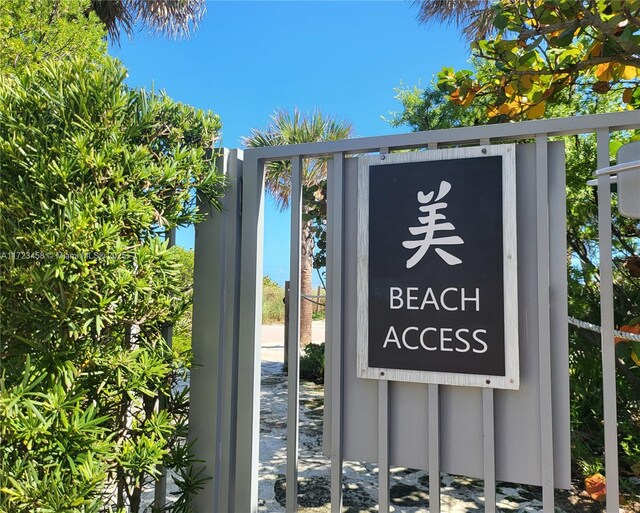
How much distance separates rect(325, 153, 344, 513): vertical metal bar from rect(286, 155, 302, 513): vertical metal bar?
12cm

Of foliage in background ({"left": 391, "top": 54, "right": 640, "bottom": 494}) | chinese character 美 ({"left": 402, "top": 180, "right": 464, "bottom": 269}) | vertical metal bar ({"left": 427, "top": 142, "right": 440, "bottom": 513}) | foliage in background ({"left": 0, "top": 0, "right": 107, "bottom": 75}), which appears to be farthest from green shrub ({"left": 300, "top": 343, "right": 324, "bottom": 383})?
chinese character 美 ({"left": 402, "top": 180, "right": 464, "bottom": 269})

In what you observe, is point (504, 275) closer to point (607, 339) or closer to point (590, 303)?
point (607, 339)

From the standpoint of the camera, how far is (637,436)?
2.32m

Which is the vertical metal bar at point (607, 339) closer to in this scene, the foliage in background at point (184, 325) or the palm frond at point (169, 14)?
the foliage in background at point (184, 325)

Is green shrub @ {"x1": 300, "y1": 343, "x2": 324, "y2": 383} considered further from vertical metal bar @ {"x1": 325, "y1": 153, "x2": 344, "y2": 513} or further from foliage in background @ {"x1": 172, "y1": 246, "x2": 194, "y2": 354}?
vertical metal bar @ {"x1": 325, "y1": 153, "x2": 344, "y2": 513}

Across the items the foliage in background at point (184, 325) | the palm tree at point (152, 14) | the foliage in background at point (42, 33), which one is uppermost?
the palm tree at point (152, 14)

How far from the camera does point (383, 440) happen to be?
1389 millimetres

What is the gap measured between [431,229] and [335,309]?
412 mm

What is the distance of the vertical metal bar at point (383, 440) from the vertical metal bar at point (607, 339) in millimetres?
615

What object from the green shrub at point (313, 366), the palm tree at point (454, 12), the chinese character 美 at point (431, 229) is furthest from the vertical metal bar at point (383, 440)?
the palm tree at point (454, 12)

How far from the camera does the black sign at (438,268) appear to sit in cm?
130

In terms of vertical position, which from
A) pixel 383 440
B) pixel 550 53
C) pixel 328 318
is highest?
pixel 550 53

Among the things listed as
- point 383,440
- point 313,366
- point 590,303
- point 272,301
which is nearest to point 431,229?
point 383,440

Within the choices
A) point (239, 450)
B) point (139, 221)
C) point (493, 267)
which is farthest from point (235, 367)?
point (493, 267)
